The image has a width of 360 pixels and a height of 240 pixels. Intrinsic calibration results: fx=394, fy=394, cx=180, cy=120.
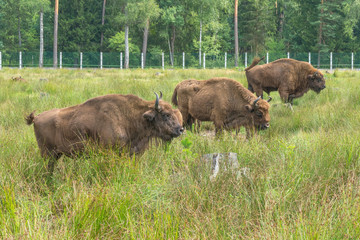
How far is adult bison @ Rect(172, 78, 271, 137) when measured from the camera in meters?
7.46

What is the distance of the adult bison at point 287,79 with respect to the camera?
1180 cm

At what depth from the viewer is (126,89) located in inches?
492

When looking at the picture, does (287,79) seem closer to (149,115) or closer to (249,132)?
(249,132)

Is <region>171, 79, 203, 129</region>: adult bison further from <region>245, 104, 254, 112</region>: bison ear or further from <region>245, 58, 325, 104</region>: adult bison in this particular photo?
<region>245, 58, 325, 104</region>: adult bison

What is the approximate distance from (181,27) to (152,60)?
21.5 feet

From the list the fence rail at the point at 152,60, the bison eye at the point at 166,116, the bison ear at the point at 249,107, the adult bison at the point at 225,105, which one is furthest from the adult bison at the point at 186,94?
the fence rail at the point at 152,60

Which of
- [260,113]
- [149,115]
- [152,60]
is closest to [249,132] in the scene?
[260,113]

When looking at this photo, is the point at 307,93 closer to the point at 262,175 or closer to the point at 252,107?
the point at 252,107

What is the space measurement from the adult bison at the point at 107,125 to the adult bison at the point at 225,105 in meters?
2.07

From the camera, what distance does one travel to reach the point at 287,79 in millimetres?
11797

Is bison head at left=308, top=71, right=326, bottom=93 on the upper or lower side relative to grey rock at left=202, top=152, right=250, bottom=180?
upper

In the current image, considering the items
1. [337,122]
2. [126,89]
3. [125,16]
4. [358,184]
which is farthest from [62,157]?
[125,16]

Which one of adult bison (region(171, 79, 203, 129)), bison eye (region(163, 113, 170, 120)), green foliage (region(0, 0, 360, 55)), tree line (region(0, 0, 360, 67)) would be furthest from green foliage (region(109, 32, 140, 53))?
bison eye (region(163, 113, 170, 120))

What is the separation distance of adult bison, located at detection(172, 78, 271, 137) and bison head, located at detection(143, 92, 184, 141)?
2010 millimetres
